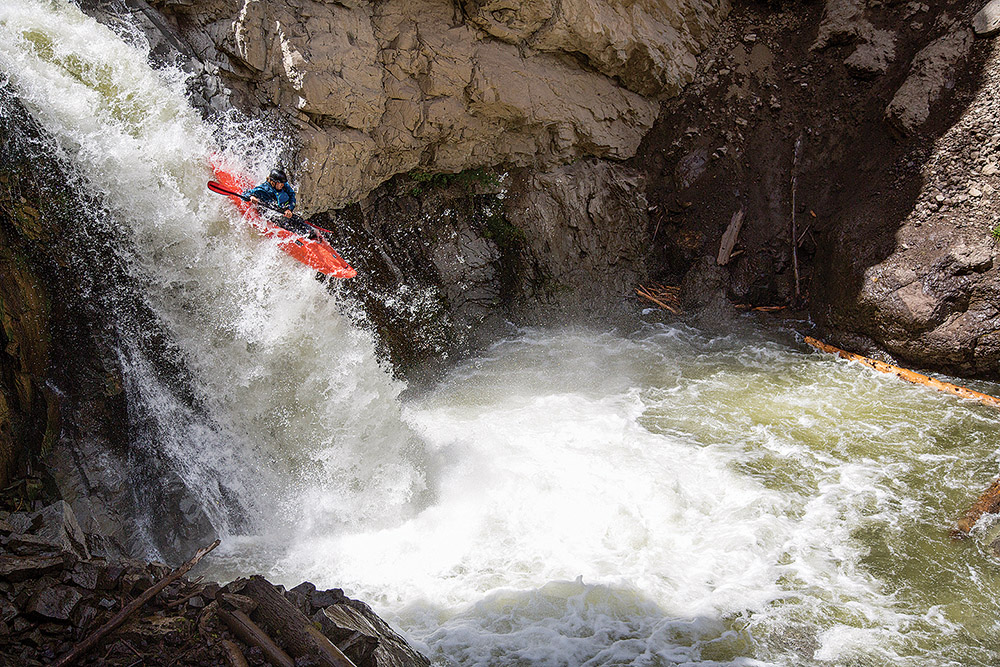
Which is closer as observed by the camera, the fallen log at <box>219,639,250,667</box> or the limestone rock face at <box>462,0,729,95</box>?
the fallen log at <box>219,639,250,667</box>

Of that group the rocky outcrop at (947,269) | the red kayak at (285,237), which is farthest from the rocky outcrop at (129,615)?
the rocky outcrop at (947,269)

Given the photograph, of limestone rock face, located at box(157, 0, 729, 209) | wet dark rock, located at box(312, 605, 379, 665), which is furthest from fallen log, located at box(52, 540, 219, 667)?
limestone rock face, located at box(157, 0, 729, 209)

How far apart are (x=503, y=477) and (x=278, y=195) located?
9.19ft

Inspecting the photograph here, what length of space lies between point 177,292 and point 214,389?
74 centimetres

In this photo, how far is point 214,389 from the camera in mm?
4781

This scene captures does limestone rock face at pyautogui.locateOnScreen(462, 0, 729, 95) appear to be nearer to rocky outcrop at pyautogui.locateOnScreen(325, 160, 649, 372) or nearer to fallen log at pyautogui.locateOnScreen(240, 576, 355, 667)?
rocky outcrop at pyautogui.locateOnScreen(325, 160, 649, 372)

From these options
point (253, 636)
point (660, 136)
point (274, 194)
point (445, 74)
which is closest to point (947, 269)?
point (660, 136)

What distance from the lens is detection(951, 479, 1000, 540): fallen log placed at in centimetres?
414

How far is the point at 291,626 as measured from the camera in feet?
9.33

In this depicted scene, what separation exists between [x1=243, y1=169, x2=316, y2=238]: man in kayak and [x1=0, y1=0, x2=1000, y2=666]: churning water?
0.26 m

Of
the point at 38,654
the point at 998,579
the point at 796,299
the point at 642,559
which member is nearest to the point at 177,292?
the point at 38,654

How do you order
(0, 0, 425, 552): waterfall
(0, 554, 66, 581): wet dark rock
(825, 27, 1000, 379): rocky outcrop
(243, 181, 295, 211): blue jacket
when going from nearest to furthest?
1. (0, 554, 66, 581): wet dark rock
2. (0, 0, 425, 552): waterfall
3. (243, 181, 295, 211): blue jacket
4. (825, 27, 1000, 379): rocky outcrop

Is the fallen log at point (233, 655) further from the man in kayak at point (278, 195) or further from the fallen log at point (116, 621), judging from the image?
the man in kayak at point (278, 195)

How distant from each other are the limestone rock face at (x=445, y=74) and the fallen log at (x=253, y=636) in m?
3.83
